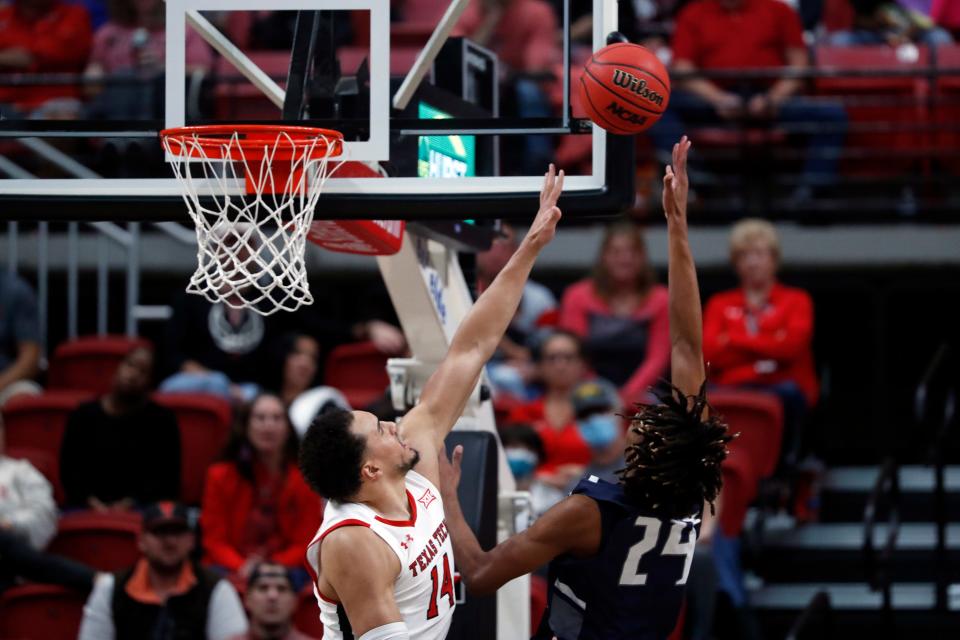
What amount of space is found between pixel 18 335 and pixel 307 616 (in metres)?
2.90

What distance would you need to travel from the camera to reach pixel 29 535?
7.48m

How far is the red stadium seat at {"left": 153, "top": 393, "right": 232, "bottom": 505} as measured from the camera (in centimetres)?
837

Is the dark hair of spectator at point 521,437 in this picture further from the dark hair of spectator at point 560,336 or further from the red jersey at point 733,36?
the red jersey at point 733,36

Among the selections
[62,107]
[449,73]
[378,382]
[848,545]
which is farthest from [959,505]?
[62,107]

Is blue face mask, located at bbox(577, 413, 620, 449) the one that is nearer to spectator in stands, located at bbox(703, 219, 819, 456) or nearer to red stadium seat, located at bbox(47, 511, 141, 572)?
spectator in stands, located at bbox(703, 219, 819, 456)

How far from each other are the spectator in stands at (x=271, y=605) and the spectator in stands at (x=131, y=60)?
12.2 ft

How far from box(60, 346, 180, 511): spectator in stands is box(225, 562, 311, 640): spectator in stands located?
1501mm

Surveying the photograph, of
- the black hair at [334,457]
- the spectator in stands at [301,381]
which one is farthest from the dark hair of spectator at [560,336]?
the black hair at [334,457]

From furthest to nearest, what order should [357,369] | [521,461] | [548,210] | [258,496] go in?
[357,369] < [258,496] < [521,461] < [548,210]

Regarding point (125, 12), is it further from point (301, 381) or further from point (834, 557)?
point (834, 557)

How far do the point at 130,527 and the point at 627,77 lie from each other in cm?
427

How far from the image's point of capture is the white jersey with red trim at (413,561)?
13.7 feet

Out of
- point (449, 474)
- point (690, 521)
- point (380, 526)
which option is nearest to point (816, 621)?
point (690, 521)

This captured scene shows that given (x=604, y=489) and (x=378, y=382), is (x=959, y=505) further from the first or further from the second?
(x=604, y=489)
